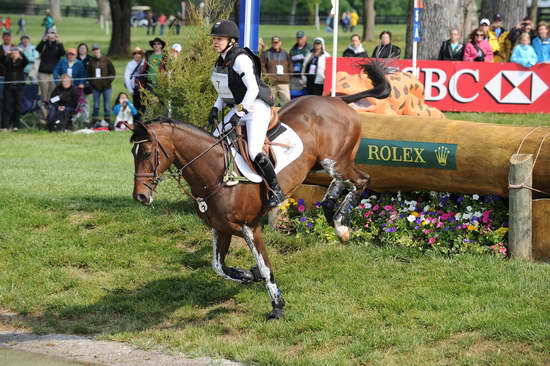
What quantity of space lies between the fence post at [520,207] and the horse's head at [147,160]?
11.9ft

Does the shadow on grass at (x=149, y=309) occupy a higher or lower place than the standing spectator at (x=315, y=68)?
lower

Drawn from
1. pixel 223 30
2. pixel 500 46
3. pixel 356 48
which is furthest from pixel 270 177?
pixel 500 46

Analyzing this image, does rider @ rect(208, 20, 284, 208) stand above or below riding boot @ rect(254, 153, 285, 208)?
above

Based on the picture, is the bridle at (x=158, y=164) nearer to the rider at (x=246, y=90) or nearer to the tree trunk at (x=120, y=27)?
the rider at (x=246, y=90)

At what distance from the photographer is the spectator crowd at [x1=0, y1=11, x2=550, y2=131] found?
18375 mm

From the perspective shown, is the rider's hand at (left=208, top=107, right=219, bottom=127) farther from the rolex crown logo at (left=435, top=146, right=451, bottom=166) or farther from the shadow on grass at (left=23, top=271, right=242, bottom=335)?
the rolex crown logo at (left=435, top=146, right=451, bottom=166)

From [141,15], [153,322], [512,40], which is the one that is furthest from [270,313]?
[141,15]

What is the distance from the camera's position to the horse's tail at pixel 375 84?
378 inches

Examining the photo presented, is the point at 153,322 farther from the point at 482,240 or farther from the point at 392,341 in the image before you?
the point at 482,240

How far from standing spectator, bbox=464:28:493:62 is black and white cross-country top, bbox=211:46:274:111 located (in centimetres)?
1087

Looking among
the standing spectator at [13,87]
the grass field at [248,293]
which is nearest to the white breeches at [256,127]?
the grass field at [248,293]

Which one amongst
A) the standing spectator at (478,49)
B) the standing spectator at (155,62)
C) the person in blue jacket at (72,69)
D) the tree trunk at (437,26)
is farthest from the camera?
the person in blue jacket at (72,69)

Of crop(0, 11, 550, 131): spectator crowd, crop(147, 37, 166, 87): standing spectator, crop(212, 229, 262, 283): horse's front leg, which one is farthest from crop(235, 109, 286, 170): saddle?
crop(0, 11, 550, 131): spectator crowd

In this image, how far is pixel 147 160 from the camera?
25.5 ft
